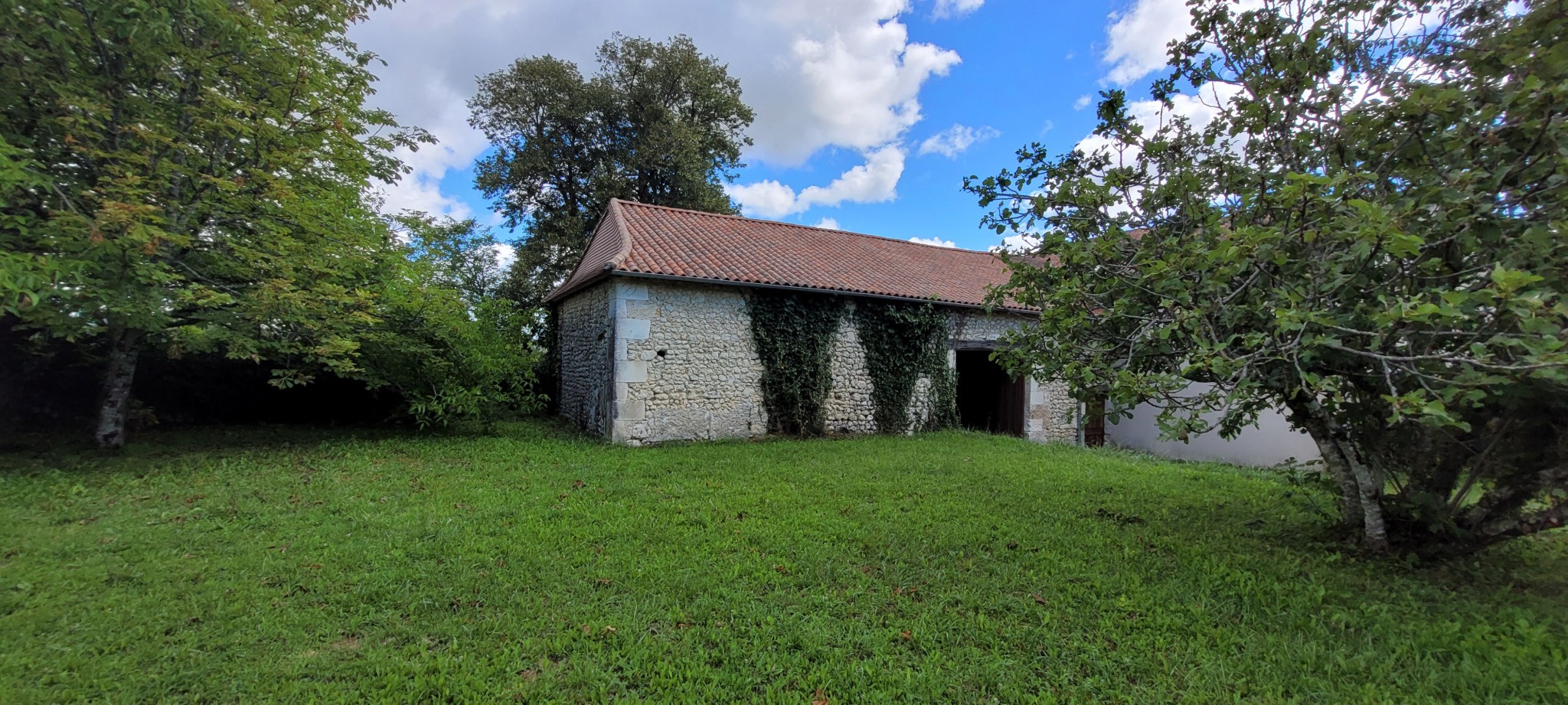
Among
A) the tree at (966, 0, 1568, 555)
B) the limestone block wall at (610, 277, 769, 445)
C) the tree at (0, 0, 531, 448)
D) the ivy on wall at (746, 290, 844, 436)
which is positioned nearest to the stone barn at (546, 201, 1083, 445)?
the limestone block wall at (610, 277, 769, 445)

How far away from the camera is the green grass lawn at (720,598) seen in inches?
104

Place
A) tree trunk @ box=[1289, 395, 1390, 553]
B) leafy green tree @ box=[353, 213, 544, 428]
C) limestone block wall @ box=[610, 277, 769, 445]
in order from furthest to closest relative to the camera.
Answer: limestone block wall @ box=[610, 277, 769, 445], leafy green tree @ box=[353, 213, 544, 428], tree trunk @ box=[1289, 395, 1390, 553]

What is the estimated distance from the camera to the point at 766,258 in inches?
437

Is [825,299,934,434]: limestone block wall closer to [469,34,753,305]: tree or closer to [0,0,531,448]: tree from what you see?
[0,0,531,448]: tree

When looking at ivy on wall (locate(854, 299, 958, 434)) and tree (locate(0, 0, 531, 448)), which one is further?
ivy on wall (locate(854, 299, 958, 434))

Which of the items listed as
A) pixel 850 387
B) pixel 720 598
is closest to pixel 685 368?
pixel 850 387

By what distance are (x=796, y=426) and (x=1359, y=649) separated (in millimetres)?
7974

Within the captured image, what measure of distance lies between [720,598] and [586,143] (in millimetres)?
18547

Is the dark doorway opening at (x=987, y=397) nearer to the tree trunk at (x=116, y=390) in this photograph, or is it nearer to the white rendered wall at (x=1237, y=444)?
the white rendered wall at (x=1237, y=444)

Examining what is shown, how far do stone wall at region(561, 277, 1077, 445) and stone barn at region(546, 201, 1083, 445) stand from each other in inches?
0.8

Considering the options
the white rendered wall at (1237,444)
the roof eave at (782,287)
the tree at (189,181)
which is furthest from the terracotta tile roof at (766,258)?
the white rendered wall at (1237,444)

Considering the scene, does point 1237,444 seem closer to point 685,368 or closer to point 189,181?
point 685,368

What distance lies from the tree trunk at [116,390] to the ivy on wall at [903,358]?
10256 mm

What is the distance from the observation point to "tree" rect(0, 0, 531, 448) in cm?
526
